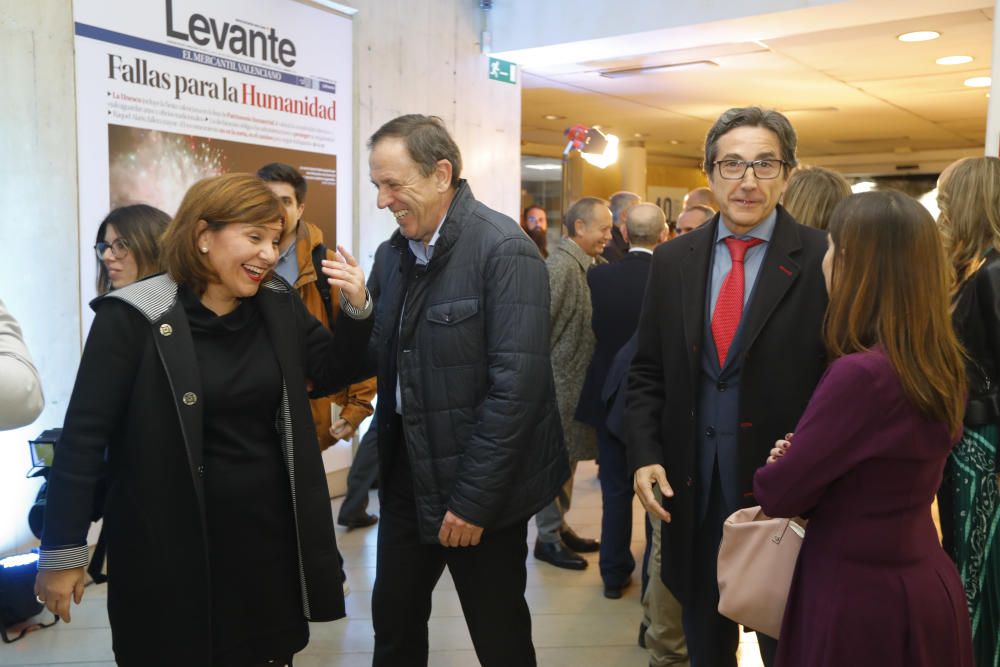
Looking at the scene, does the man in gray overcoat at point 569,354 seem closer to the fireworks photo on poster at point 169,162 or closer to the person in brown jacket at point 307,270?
the person in brown jacket at point 307,270

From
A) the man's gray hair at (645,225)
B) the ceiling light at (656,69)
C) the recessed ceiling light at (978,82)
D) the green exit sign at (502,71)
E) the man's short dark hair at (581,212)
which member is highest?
the recessed ceiling light at (978,82)

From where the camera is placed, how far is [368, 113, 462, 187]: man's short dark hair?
2.17m

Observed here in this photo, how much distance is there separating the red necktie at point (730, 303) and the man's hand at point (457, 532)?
72 centimetres

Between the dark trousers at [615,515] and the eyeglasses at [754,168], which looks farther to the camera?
the dark trousers at [615,515]

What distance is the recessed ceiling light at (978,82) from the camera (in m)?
8.29

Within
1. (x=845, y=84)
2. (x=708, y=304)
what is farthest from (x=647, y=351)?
(x=845, y=84)

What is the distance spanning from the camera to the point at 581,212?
14.9 feet

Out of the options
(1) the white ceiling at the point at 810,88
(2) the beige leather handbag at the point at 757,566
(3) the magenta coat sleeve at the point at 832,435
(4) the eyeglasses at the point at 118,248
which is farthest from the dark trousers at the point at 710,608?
(1) the white ceiling at the point at 810,88

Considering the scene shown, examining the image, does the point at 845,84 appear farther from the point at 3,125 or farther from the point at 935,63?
the point at 3,125

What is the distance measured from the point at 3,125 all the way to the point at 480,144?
3.57m

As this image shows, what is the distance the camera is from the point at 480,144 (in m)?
6.64

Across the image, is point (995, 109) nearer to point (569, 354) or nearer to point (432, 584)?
point (569, 354)

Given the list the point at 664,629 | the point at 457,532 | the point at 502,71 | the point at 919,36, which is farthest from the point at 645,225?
the point at 919,36

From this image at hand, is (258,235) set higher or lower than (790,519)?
higher
